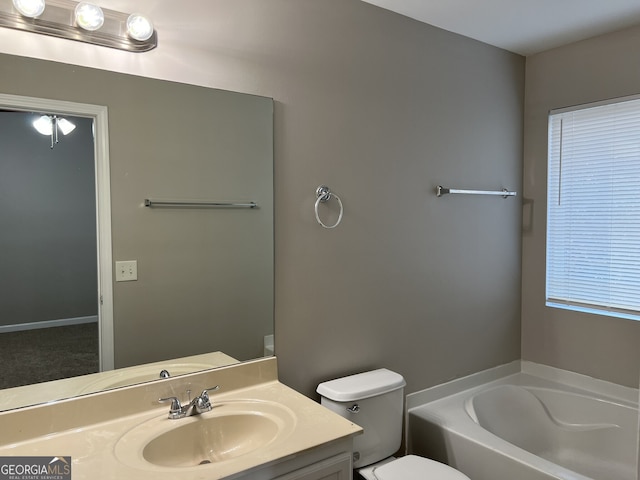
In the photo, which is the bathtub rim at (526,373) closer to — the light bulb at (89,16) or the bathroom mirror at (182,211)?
the bathroom mirror at (182,211)

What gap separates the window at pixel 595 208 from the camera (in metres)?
2.71

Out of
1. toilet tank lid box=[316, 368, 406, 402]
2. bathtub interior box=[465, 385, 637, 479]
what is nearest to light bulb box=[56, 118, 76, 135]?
toilet tank lid box=[316, 368, 406, 402]

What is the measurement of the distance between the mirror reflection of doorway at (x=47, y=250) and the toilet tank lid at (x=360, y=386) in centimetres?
94

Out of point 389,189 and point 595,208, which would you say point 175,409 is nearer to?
point 389,189

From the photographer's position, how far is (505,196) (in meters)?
Result: 3.00

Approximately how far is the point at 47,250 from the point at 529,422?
8.69 feet

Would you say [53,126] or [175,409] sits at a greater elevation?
[53,126]

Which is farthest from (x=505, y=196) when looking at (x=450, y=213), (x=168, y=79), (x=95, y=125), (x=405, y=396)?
(x=95, y=125)

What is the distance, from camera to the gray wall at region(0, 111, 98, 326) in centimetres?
151

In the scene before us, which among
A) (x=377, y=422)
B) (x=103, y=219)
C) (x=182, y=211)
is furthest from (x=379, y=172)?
(x=103, y=219)

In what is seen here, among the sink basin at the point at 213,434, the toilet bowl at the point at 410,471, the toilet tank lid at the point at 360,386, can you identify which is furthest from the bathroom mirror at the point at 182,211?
the toilet bowl at the point at 410,471

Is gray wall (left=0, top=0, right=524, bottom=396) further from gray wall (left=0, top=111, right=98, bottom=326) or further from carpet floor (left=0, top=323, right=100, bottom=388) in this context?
carpet floor (left=0, top=323, right=100, bottom=388)

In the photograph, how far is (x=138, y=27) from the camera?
64.0 inches

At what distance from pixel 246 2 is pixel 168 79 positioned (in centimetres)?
48
